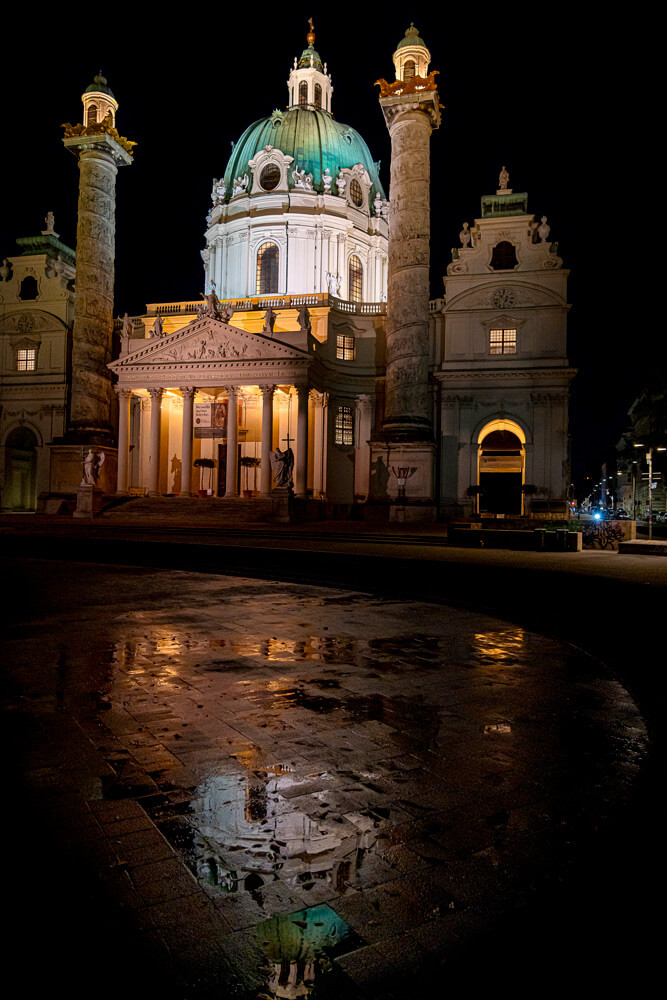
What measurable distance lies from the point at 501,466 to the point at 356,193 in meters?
28.8

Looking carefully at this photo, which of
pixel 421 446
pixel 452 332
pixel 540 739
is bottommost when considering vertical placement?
pixel 540 739

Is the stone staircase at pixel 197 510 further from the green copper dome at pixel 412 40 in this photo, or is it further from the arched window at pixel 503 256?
the green copper dome at pixel 412 40

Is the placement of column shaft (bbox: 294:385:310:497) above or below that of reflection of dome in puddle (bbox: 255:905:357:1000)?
above

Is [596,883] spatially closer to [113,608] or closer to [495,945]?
[495,945]

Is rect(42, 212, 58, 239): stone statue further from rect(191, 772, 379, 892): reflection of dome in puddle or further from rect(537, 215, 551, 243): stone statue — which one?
rect(191, 772, 379, 892): reflection of dome in puddle

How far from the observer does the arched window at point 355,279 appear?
175 feet

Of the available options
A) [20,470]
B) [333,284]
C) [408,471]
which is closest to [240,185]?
[333,284]

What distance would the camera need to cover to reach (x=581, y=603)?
9.86 metres

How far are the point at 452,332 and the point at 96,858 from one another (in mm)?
41723

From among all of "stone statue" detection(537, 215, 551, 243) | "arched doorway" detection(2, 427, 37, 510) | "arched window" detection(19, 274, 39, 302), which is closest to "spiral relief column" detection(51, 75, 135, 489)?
"arched doorway" detection(2, 427, 37, 510)

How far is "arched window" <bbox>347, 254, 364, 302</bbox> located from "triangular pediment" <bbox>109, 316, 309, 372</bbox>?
16460 millimetres

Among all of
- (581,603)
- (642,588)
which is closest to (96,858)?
(581,603)

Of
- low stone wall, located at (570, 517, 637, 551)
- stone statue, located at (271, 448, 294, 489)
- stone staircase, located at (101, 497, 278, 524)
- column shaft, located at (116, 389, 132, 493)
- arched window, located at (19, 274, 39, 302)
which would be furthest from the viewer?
arched window, located at (19, 274, 39, 302)

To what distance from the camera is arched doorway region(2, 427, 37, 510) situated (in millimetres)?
49812
